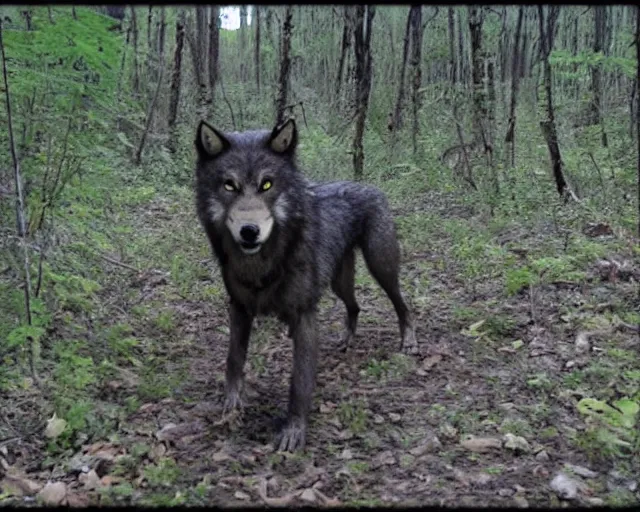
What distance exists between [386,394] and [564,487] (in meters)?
1.80

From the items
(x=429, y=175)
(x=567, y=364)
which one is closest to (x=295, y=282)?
(x=567, y=364)

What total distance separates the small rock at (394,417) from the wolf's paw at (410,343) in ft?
4.16

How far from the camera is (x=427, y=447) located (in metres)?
4.04

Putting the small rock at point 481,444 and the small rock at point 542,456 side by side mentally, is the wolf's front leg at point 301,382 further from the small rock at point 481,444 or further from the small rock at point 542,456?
the small rock at point 542,456

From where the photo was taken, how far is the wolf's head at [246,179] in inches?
156

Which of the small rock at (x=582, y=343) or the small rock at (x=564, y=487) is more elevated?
the small rock at (x=582, y=343)

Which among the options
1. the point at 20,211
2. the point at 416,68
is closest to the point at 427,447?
the point at 20,211

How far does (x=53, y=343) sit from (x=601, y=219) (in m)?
6.33

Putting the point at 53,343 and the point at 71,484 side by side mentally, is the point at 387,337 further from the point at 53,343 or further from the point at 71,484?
the point at 71,484

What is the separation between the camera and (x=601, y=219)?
7.55 meters

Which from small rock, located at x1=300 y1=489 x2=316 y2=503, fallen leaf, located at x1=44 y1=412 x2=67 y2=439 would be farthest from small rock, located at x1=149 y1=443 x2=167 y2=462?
small rock, located at x1=300 y1=489 x2=316 y2=503

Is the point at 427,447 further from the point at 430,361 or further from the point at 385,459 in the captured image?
the point at 430,361

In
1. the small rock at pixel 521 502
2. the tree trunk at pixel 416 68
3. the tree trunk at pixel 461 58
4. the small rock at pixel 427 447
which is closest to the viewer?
the small rock at pixel 521 502

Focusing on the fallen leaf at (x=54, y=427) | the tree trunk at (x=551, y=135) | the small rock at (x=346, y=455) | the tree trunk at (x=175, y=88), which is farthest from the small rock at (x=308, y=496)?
the tree trunk at (x=175, y=88)
